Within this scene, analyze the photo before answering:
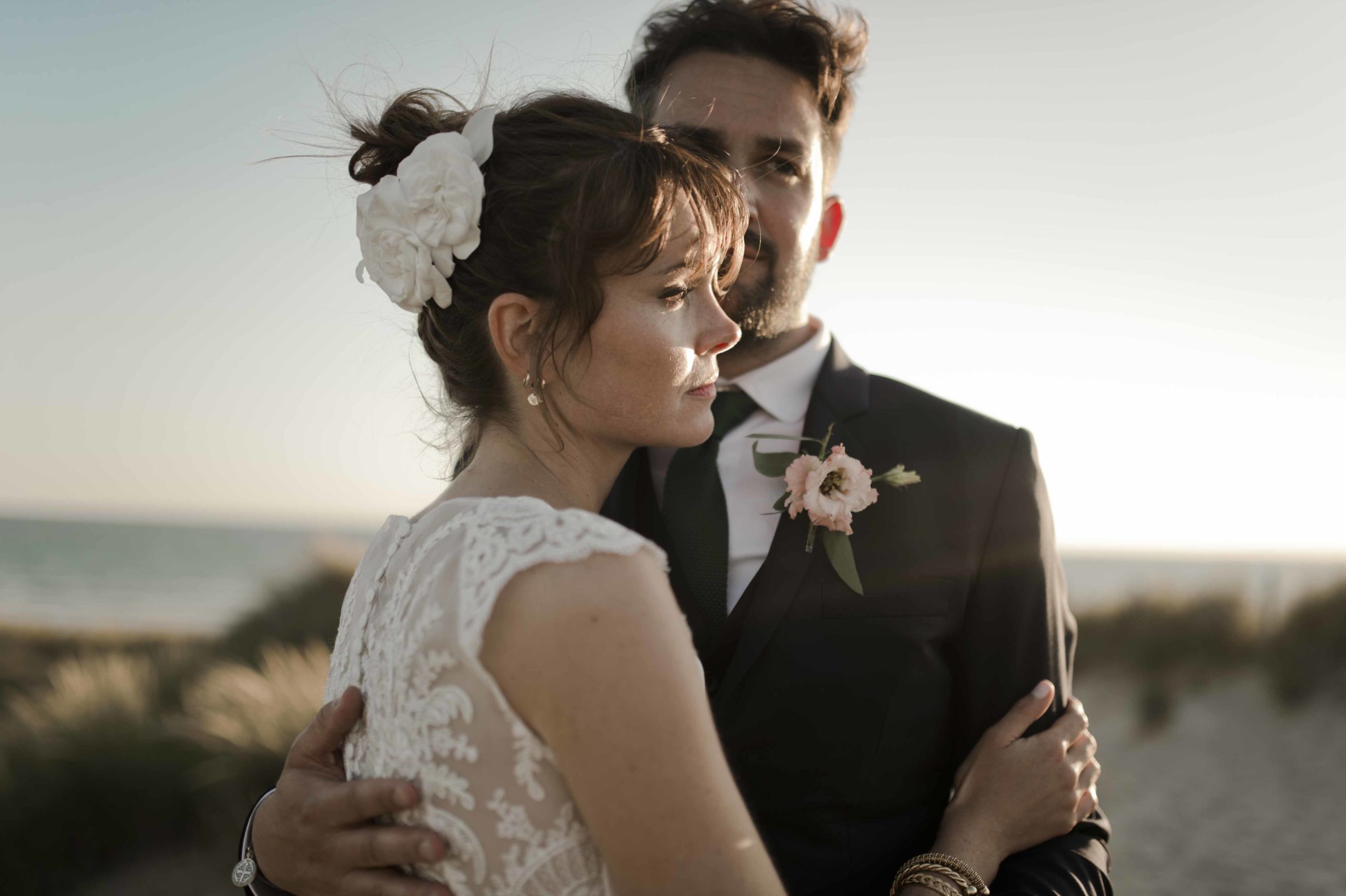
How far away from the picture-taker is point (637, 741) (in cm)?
119

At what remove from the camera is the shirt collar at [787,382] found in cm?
276

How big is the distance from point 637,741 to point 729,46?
2.58 meters

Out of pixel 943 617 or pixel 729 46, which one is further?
pixel 729 46

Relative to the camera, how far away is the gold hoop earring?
175 cm

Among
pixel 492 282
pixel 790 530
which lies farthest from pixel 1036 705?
pixel 492 282

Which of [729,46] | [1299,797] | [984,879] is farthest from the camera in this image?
[1299,797]

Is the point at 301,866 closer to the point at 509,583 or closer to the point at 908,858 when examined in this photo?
the point at 509,583

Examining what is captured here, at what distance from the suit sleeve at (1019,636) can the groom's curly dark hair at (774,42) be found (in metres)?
1.54

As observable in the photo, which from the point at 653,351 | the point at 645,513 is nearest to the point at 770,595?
the point at 645,513

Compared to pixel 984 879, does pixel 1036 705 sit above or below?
above

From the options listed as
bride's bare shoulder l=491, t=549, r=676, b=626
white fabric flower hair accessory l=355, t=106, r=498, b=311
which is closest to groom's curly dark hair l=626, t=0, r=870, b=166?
white fabric flower hair accessory l=355, t=106, r=498, b=311

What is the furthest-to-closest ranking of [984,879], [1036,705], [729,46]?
[729,46], [1036,705], [984,879]

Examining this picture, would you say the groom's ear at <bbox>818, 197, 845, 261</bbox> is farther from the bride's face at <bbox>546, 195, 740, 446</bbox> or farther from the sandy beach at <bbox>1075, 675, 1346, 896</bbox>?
the sandy beach at <bbox>1075, 675, 1346, 896</bbox>

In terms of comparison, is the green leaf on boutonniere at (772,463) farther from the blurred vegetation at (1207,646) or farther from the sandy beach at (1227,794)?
the blurred vegetation at (1207,646)
